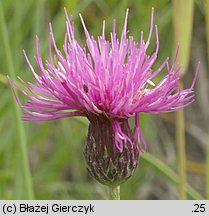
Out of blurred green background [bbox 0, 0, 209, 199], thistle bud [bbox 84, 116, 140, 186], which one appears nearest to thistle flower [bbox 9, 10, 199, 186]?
thistle bud [bbox 84, 116, 140, 186]

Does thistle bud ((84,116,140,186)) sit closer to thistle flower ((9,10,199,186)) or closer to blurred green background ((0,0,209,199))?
thistle flower ((9,10,199,186))

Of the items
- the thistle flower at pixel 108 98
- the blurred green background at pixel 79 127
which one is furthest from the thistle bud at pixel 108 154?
the blurred green background at pixel 79 127

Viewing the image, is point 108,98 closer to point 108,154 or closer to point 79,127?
point 108,154

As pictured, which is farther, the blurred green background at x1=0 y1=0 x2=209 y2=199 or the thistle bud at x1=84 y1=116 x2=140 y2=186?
the blurred green background at x1=0 y1=0 x2=209 y2=199

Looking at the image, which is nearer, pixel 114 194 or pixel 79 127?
pixel 114 194

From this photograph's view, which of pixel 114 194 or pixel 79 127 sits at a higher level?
pixel 79 127

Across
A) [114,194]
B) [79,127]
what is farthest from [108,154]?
[79,127]

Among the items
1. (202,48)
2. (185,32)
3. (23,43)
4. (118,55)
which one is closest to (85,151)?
(118,55)

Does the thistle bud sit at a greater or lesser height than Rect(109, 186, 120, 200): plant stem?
greater
